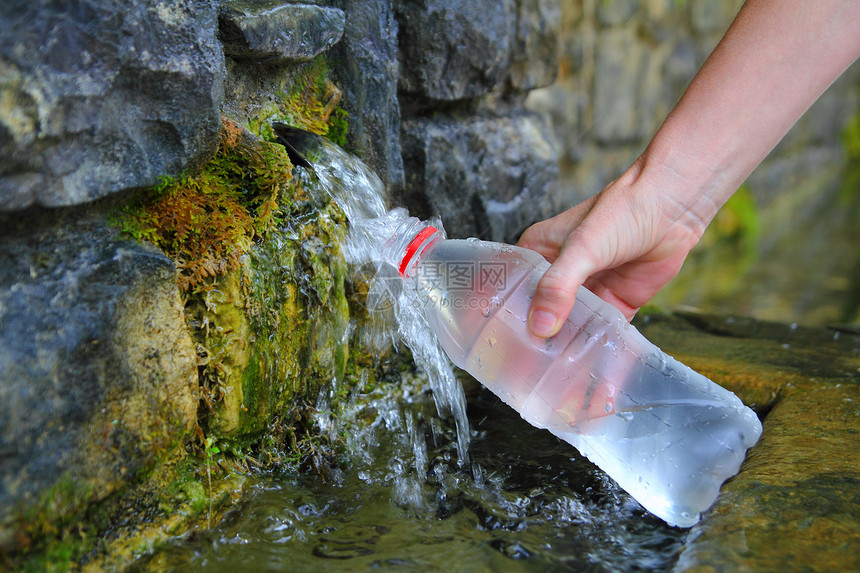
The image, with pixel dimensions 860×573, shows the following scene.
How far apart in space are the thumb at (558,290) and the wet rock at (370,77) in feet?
2.59

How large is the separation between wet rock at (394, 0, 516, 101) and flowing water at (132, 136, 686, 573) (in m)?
0.49

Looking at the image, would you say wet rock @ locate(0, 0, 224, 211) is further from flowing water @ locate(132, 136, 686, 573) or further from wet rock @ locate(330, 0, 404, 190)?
wet rock @ locate(330, 0, 404, 190)

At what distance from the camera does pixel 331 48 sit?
1912 millimetres

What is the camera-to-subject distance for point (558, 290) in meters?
1.38

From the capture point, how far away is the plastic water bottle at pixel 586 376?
1566 mm

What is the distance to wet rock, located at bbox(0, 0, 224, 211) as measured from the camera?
1.08 meters

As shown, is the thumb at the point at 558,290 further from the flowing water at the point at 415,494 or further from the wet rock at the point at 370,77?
the wet rock at the point at 370,77

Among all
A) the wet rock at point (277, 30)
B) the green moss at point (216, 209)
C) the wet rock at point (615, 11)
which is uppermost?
the wet rock at point (615, 11)

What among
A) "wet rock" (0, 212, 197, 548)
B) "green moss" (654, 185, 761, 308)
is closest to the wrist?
"wet rock" (0, 212, 197, 548)

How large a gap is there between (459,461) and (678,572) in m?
0.62

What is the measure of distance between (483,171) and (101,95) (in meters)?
1.48

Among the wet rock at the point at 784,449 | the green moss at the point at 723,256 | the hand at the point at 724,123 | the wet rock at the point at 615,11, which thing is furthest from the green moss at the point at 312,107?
the green moss at the point at 723,256

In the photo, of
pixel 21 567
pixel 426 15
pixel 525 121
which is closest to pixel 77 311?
pixel 21 567

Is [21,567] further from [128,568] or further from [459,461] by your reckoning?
[459,461]
